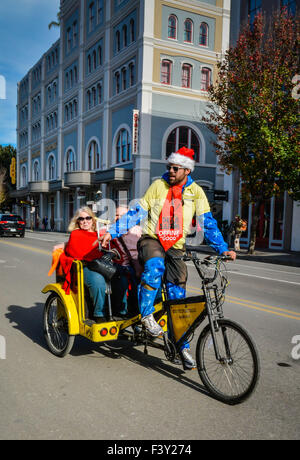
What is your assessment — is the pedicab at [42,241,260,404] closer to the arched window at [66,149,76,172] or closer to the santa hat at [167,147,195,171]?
the santa hat at [167,147,195,171]

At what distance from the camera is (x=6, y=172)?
71500mm

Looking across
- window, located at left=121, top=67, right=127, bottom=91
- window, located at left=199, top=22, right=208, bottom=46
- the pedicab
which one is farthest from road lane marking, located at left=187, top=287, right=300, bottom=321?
window, located at left=199, top=22, right=208, bottom=46

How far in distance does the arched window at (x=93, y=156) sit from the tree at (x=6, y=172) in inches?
1382

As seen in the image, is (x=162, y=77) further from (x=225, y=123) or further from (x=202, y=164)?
(x=225, y=123)

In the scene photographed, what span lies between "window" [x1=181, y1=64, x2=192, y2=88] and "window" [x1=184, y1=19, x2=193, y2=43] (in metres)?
1.89

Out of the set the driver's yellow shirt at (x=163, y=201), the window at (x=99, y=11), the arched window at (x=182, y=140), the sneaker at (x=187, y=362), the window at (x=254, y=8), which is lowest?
the sneaker at (x=187, y=362)

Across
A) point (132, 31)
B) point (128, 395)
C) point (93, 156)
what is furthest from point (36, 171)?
point (128, 395)

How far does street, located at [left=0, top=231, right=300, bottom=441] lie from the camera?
2.74 m

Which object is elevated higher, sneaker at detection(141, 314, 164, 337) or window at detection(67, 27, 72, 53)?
window at detection(67, 27, 72, 53)

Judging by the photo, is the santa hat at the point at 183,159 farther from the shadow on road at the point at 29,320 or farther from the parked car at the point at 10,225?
the parked car at the point at 10,225

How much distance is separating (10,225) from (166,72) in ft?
52.0

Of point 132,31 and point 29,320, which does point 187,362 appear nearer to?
point 29,320

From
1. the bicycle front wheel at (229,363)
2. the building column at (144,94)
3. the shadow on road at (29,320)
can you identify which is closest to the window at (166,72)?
the building column at (144,94)

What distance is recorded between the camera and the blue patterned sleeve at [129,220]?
3850 millimetres
